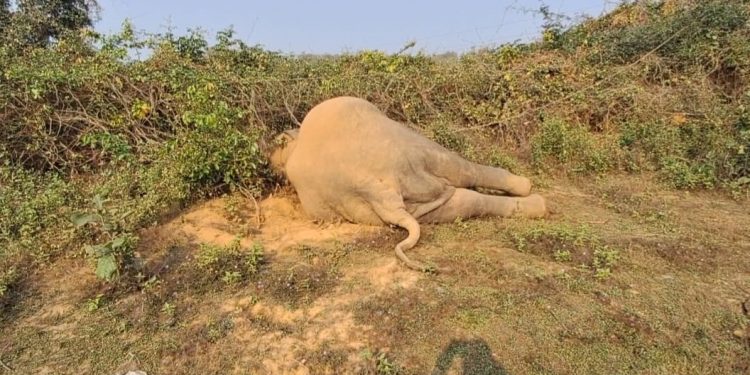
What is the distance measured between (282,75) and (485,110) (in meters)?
2.65

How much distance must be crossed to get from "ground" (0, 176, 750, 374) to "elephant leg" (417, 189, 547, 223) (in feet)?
0.36

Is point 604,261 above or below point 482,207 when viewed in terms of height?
below

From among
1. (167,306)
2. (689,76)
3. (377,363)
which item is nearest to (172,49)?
(167,306)

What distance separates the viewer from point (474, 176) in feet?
15.6

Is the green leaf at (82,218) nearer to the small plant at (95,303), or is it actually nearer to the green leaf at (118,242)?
the green leaf at (118,242)

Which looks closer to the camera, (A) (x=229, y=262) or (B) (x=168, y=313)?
(B) (x=168, y=313)

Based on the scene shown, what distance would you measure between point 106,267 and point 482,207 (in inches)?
112

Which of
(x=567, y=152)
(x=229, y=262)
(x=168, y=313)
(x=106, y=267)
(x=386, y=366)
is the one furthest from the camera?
(x=567, y=152)

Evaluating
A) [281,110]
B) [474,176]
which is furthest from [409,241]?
[281,110]

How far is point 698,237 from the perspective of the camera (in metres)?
4.19

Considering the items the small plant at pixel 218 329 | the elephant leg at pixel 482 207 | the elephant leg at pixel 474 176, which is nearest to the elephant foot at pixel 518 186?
the elephant leg at pixel 474 176

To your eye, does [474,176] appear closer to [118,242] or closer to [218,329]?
[218,329]

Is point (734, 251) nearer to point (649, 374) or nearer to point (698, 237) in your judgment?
point (698, 237)

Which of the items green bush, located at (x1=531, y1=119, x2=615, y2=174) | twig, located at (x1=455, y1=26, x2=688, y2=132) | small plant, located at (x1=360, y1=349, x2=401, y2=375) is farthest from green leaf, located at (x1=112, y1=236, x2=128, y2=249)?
green bush, located at (x1=531, y1=119, x2=615, y2=174)
